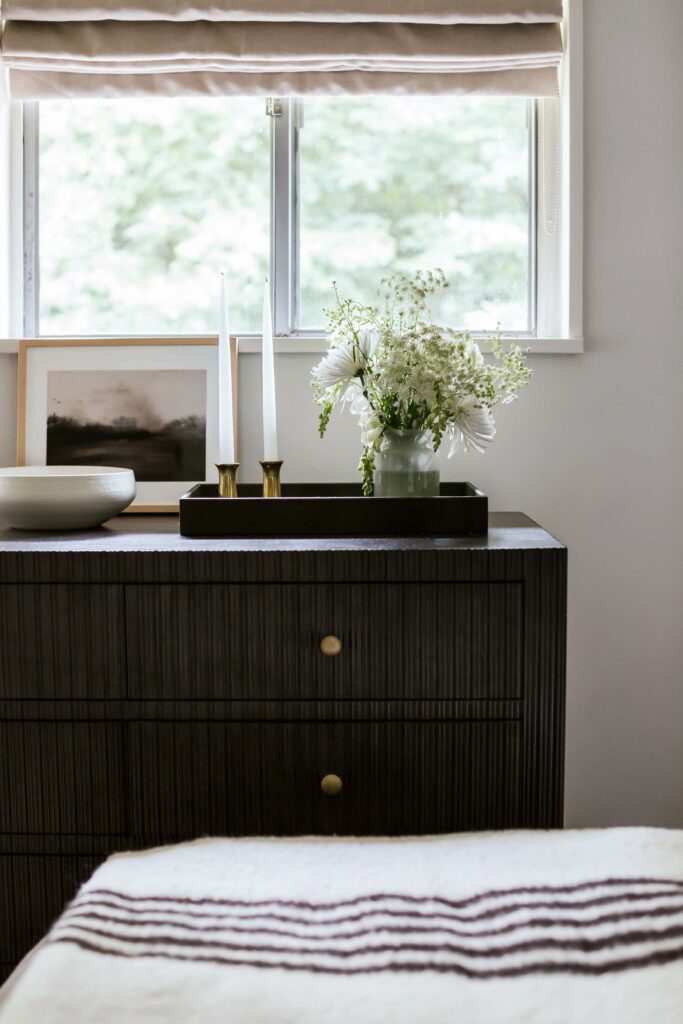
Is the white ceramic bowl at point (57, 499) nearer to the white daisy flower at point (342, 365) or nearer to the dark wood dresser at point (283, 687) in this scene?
the dark wood dresser at point (283, 687)

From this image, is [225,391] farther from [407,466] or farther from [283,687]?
[283,687]

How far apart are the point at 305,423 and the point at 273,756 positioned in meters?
0.76

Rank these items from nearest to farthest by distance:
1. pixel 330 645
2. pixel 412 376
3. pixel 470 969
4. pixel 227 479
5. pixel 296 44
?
pixel 470 969 → pixel 330 645 → pixel 412 376 → pixel 227 479 → pixel 296 44

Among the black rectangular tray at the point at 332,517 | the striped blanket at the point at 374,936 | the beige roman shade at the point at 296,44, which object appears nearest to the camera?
the striped blanket at the point at 374,936

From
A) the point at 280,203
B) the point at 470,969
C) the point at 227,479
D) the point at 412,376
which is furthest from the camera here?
the point at 280,203

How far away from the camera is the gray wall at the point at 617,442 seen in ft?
5.79

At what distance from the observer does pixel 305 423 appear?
1814mm

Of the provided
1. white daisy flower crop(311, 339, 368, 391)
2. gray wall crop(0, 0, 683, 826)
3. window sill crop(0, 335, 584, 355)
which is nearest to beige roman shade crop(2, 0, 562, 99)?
gray wall crop(0, 0, 683, 826)

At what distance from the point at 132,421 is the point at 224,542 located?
584 mm

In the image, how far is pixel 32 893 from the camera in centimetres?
131

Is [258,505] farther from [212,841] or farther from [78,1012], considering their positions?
[78,1012]

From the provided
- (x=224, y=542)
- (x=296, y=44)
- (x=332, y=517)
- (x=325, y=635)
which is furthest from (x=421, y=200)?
(x=325, y=635)

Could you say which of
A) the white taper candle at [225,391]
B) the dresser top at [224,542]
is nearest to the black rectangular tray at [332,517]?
the dresser top at [224,542]

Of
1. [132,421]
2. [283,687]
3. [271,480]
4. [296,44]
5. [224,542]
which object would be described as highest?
[296,44]
